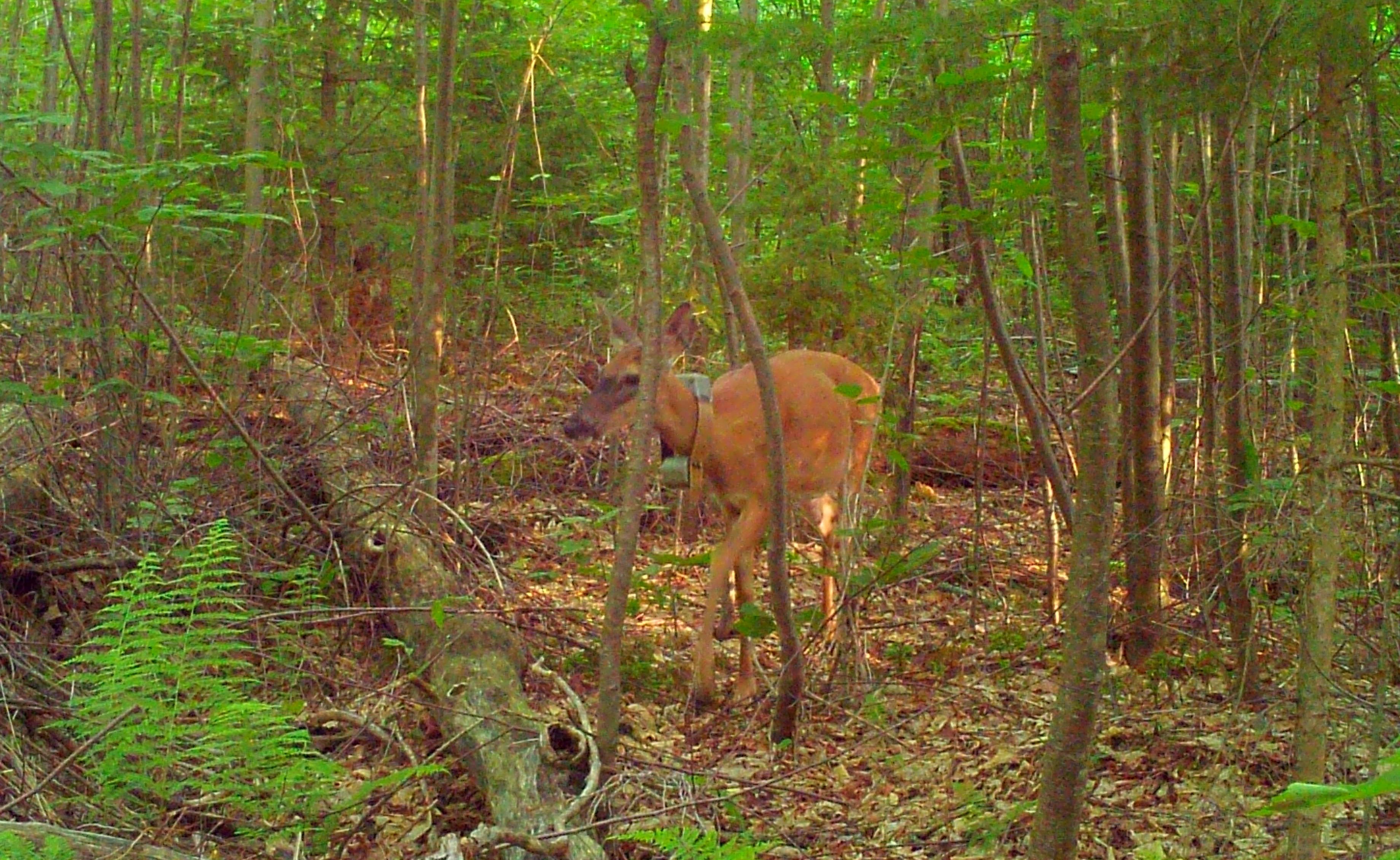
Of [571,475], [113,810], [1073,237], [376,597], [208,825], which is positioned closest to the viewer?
[1073,237]

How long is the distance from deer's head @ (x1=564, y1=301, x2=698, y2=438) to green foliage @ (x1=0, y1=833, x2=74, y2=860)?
11.8ft

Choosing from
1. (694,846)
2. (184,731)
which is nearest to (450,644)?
(184,731)

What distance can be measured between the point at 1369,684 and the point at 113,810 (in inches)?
199

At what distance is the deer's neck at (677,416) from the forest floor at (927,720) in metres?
0.59

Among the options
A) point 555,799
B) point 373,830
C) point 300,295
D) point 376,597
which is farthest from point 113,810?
point 300,295

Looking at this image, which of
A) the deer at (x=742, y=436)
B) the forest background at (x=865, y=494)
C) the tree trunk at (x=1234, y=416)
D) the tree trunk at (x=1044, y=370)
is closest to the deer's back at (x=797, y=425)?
the deer at (x=742, y=436)

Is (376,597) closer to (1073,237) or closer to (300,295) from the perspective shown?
(300,295)

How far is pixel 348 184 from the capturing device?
11.4 m

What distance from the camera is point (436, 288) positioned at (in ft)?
23.4

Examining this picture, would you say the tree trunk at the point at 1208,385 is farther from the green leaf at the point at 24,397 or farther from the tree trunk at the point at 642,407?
the green leaf at the point at 24,397

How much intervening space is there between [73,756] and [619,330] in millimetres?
3911

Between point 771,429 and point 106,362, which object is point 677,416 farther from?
point 106,362

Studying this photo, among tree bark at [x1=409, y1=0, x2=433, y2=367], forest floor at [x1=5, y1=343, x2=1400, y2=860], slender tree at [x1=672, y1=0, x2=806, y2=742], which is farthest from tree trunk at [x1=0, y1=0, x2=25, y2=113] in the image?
slender tree at [x1=672, y1=0, x2=806, y2=742]

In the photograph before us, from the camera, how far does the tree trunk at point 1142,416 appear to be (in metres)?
5.75
